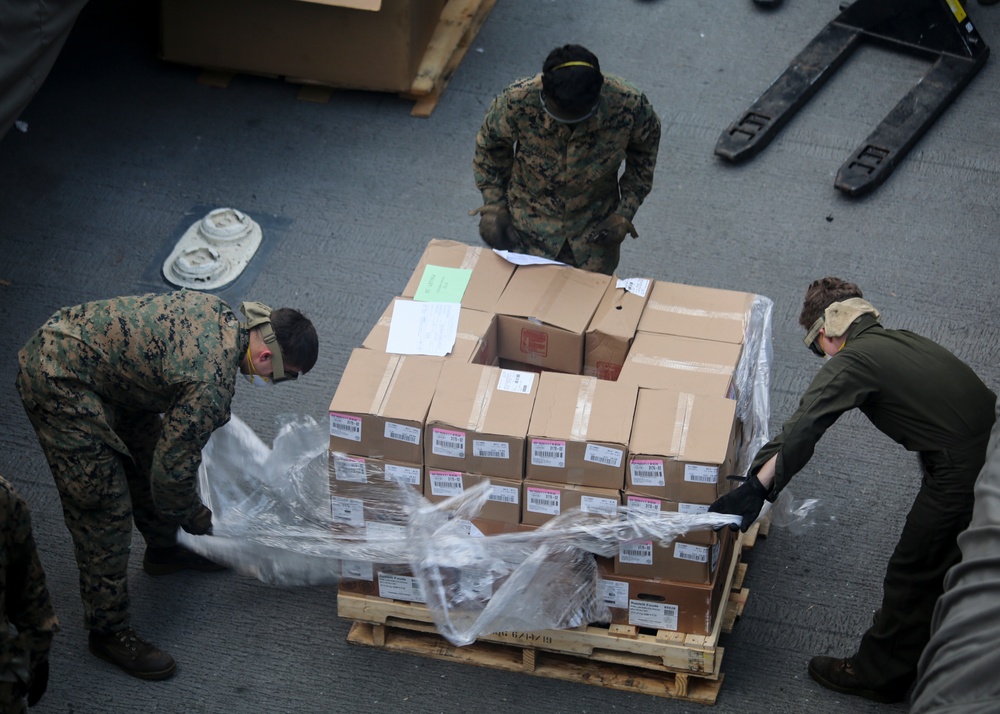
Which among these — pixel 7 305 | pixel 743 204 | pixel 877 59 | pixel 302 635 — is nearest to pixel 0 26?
pixel 7 305

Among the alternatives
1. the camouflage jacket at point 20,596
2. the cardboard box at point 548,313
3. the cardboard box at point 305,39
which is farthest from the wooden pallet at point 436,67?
the camouflage jacket at point 20,596

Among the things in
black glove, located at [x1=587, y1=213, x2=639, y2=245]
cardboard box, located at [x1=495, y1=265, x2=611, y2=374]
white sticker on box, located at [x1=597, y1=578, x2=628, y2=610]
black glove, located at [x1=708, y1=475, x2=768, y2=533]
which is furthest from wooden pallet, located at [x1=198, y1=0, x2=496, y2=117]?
black glove, located at [x1=708, y1=475, x2=768, y2=533]

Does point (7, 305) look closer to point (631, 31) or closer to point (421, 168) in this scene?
point (421, 168)

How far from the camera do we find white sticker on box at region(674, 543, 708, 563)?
3273mm

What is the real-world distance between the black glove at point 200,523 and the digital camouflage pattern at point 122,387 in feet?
0.29

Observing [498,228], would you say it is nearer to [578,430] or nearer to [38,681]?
[578,430]

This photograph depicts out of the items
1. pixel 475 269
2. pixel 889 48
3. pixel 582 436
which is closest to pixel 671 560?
pixel 582 436

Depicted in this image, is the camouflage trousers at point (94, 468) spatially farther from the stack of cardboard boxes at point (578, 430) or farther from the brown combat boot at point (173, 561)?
the stack of cardboard boxes at point (578, 430)

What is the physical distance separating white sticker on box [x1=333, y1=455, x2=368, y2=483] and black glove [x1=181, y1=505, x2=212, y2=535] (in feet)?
1.69

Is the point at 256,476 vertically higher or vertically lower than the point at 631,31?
lower

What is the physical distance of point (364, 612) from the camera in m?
3.61

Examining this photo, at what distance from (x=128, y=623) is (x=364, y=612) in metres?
0.84

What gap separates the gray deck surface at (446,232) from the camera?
368cm

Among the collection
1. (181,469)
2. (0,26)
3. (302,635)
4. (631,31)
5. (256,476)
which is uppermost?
(0,26)
